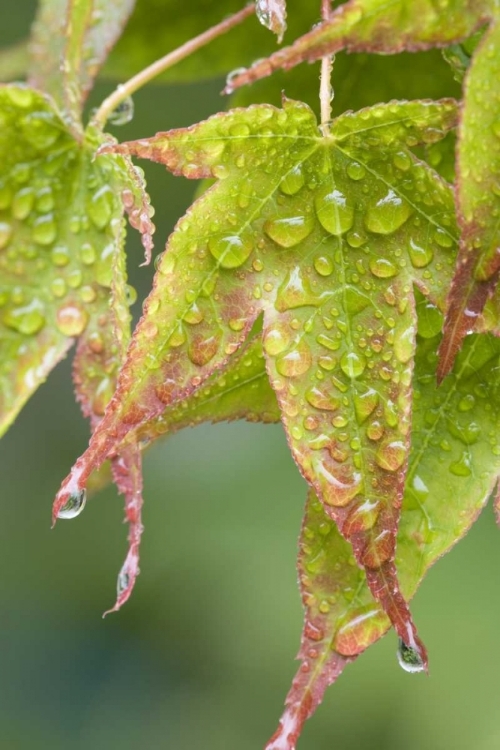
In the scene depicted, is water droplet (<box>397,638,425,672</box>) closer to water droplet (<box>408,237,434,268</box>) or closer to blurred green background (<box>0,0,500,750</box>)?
water droplet (<box>408,237,434,268</box>)

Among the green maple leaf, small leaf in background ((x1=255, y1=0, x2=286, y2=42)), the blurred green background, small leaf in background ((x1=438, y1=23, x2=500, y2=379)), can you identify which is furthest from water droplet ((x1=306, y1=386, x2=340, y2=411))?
the blurred green background

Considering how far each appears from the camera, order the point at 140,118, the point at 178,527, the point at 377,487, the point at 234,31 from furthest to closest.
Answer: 1. the point at 178,527
2. the point at 140,118
3. the point at 234,31
4. the point at 377,487

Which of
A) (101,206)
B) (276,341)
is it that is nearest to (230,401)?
(276,341)

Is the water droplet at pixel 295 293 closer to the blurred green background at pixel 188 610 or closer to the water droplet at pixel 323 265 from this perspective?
the water droplet at pixel 323 265

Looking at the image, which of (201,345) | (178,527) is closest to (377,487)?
(201,345)

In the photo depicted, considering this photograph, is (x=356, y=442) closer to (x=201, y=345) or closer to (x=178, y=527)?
(x=201, y=345)

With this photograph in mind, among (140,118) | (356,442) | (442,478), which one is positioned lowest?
(140,118)
